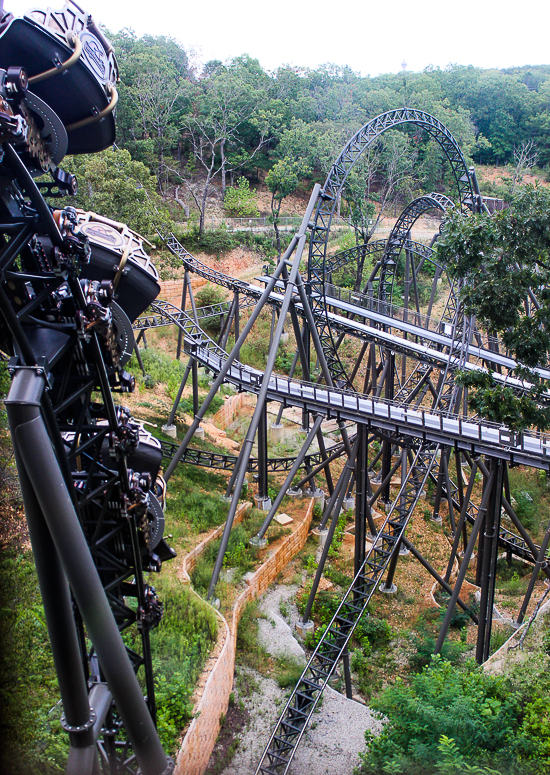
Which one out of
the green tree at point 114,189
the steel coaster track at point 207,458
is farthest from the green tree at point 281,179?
the steel coaster track at point 207,458

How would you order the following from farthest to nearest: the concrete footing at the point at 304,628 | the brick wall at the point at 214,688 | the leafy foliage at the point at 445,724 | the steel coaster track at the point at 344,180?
the steel coaster track at the point at 344,180
the concrete footing at the point at 304,628
the brick wall at the point at 214,688
the leafy foliage at the point at 445,724

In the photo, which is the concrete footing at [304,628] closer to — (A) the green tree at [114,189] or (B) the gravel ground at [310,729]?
(B) the gravel ground at [310,729]

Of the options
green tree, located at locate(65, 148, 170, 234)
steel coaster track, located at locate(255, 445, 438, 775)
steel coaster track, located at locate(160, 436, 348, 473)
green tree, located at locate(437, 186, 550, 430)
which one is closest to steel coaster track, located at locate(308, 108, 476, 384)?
steel coaster track, located at locate(160, 436, 348, 473)

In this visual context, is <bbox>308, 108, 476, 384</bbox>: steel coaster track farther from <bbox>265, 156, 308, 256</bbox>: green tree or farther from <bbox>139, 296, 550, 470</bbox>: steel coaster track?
<bbox>265, 156, 308, 256</bbox>: green tree

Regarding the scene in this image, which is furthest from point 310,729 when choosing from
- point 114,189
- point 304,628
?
point 114,189

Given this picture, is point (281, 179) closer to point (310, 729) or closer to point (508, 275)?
point (508, 275)

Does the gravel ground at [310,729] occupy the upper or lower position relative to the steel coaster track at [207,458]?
lower
